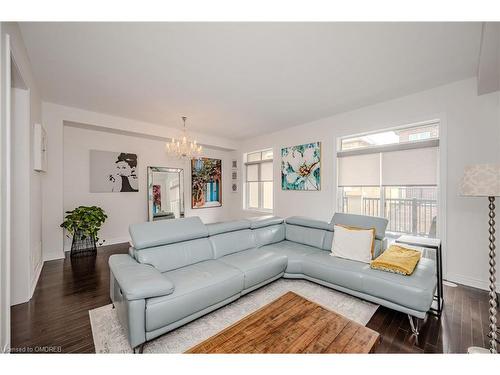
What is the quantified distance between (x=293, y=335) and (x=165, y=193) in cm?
467

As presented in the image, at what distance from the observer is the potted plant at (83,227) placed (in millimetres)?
3699

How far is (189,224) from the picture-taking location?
257 cm

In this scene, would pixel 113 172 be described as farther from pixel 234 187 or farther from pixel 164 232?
pixel 234 187

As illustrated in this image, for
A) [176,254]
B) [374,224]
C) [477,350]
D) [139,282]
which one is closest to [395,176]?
[374,224]

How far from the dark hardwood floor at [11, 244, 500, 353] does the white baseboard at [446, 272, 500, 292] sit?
112 millimetres

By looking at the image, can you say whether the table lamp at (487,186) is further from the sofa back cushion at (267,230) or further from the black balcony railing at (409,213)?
the sofa back cushion at (267,230)

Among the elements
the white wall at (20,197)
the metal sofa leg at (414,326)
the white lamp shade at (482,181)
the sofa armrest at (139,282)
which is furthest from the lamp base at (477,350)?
the white wall at (20,197)

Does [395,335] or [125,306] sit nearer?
[125,306]

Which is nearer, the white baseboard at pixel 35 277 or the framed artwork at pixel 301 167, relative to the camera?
the white baseboard at pixel 35 277

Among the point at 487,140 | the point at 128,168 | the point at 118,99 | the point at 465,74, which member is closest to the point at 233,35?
the point at 118,99

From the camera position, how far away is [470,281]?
8.94 feet
